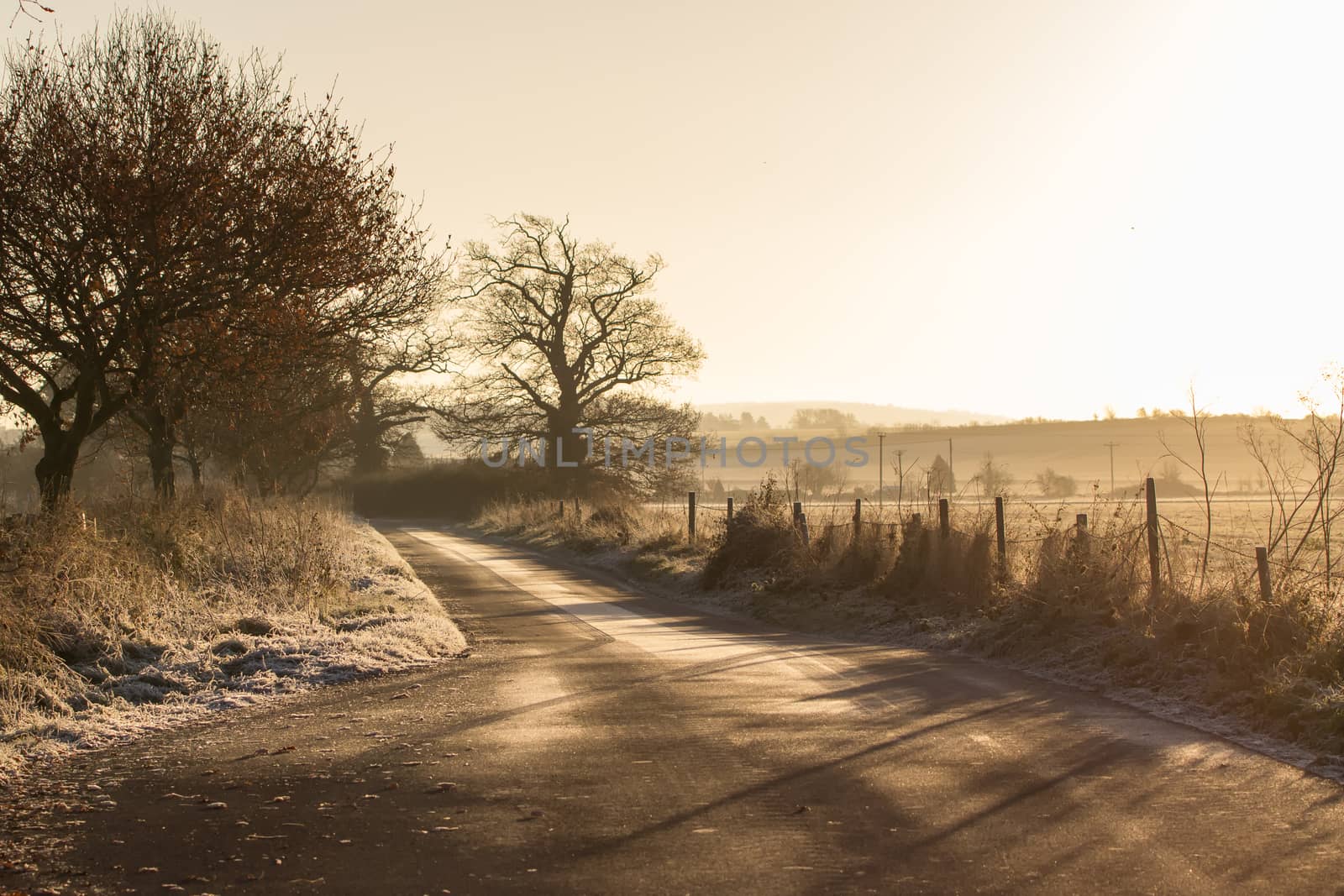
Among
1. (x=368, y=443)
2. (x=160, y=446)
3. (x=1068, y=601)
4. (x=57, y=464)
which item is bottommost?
(x=1068, y=601)

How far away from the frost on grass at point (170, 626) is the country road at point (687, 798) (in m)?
0.65

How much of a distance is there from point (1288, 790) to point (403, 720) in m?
6.26

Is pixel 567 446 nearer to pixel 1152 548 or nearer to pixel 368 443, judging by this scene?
pixel 368 443

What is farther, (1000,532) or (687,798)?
(1000,532)

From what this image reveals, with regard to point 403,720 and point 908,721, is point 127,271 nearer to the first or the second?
point 403,720

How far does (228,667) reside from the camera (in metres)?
11.6

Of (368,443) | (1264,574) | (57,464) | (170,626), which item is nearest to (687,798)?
(1264,574)

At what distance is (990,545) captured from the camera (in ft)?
57.3

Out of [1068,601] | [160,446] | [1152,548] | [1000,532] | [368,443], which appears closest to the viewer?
[1152,548]

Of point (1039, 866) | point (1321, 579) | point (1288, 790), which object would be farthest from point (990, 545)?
point (1039, 866)

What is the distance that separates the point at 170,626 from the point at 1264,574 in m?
10.6

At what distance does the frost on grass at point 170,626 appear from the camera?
31.2 feet

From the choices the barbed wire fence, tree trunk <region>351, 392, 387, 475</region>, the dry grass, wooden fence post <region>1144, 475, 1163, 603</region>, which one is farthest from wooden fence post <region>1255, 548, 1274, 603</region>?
tree trunk <region>351, 392, 387, 475</region>

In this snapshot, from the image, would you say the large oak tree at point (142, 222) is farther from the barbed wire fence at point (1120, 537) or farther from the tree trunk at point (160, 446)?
the barbed wire fence at point (1120, 537)
